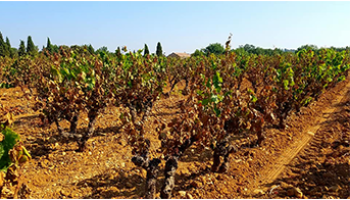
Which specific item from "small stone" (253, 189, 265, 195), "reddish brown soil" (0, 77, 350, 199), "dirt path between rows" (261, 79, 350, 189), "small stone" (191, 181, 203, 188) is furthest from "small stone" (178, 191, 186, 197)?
"dirt path between rows" (261, 79, 350, 189)

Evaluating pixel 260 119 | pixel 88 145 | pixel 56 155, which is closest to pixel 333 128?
pixel 260 119

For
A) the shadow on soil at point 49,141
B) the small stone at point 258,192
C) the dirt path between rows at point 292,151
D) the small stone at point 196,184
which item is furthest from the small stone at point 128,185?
the dirt path between rows at point 292,151

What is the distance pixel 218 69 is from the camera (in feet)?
16.0

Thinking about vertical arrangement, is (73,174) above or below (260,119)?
below

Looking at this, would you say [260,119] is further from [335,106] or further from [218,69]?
[335,106]

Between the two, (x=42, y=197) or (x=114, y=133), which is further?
(x=114, y=133)

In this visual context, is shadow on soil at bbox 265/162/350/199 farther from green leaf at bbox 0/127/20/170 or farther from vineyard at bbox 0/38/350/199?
green leaf at bbox 0/127/20/170

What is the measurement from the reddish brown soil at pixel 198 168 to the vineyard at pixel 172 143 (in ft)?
0.11

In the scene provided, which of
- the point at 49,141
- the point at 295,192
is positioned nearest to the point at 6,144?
the point at 49,141

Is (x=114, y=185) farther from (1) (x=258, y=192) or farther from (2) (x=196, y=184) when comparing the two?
(1) (x=258, y=192)

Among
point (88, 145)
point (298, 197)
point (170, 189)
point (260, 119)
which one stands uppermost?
point (260, 119)

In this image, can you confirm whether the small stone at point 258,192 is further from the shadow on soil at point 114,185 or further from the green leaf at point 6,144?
the green leaf at point 6,144

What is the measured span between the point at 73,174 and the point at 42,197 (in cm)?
107

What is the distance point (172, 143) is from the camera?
5.48m
